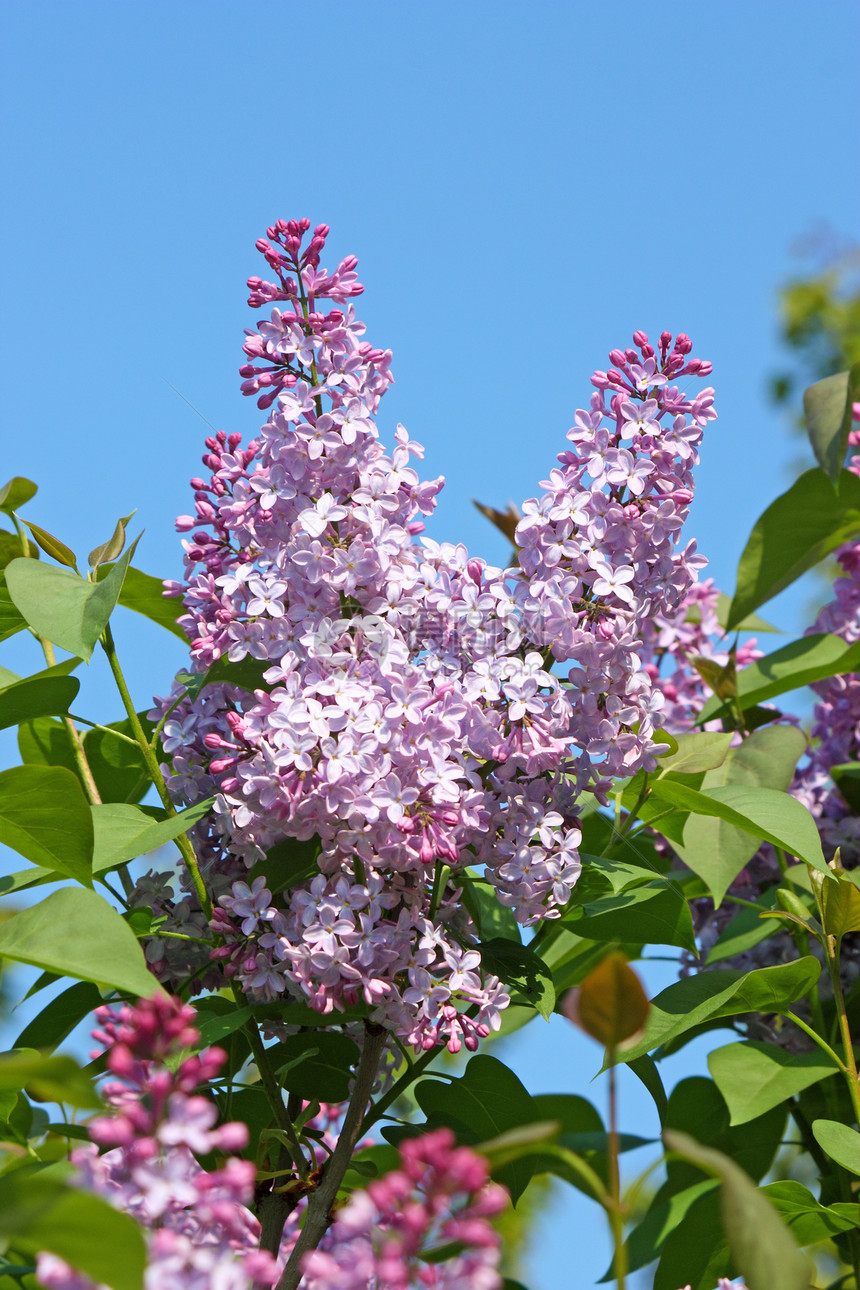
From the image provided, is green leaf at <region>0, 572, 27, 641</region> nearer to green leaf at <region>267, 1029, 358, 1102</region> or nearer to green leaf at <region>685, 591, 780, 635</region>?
green leaf at <region>267, 1029, 358, 1102</region>

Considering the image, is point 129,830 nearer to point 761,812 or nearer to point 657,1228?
point 761,812

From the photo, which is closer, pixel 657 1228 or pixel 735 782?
pixel 657 1228

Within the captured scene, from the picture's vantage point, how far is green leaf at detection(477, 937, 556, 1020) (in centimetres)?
103

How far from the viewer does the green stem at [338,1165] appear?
898 millimetres

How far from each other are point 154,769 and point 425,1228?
0.63m

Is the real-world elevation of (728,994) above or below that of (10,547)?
below

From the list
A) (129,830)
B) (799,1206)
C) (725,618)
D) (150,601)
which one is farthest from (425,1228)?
(725,618)

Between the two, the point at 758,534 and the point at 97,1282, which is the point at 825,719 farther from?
the point at 97,1282

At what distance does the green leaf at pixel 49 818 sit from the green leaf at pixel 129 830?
4cm

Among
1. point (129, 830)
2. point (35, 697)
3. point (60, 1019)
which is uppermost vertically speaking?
point (35, 697)

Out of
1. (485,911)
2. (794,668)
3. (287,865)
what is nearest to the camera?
(287,865)

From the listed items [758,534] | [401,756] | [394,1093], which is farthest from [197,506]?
[758,534]

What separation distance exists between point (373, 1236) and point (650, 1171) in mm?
158

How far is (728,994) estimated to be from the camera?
1029 mm
